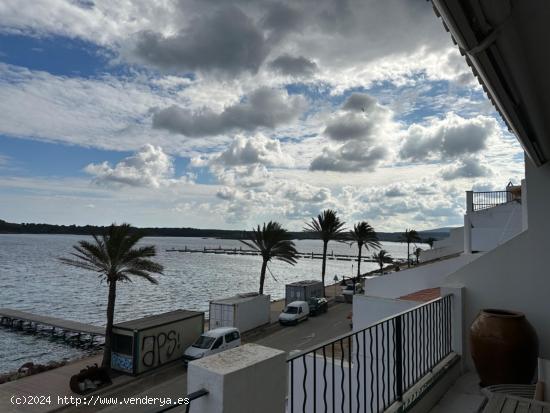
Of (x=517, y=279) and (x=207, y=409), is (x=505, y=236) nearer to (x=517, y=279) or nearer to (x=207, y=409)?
(x=517, y=279)

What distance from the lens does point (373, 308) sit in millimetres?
8945

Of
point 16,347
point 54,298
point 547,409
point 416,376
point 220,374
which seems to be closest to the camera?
point 220,374

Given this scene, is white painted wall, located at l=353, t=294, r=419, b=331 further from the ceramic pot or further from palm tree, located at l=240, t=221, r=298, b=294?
palm tree, located at l=240, t=221, r=298, b=294

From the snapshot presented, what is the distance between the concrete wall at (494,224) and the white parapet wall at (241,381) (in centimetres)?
1589

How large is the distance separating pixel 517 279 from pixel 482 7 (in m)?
5.53

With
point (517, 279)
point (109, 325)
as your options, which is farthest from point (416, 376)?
point (109, 325)

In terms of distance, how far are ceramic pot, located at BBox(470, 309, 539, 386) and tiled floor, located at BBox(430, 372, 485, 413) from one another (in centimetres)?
21

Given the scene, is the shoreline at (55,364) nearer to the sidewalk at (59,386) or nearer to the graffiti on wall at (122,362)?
the sidewalk at (59,386)

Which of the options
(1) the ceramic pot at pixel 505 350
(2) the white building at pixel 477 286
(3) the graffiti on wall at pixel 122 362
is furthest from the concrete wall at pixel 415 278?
(3) the graffiti on wall at pixel 122 362

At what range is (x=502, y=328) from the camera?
4.84 meters

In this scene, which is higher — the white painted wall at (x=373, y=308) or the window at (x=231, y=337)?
the white painted wall at (x=373, y=308)

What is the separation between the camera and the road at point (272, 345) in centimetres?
1536

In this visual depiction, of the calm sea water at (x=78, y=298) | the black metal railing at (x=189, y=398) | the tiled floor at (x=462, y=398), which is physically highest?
the black metal railing at (x=189, y=398)

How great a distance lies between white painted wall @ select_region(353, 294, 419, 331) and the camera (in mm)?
8398
